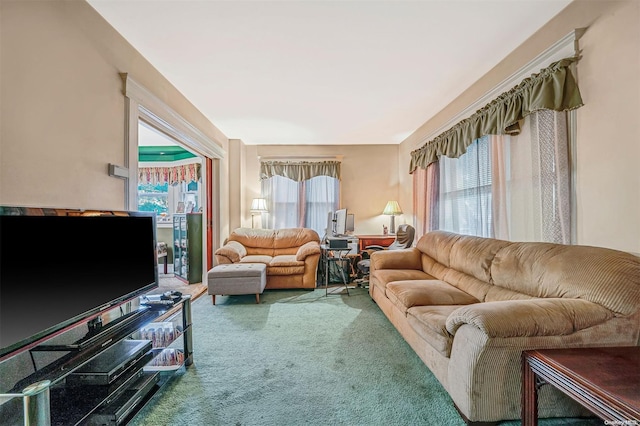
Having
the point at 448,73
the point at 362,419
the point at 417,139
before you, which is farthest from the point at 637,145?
the point at 417,139

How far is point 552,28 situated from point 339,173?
3585 mm

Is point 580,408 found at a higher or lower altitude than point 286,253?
lower

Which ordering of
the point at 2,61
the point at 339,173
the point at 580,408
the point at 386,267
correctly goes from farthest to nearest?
1. the point at 339,173
2. the point at 386,267
3. the point at 580,408
4. the point at 2,61

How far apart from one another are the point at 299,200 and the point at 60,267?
410 cm

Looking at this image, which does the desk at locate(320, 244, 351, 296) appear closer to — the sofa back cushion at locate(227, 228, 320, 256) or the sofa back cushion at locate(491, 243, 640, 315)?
the sofa back cushion at locate(227, 228, 320, 256)

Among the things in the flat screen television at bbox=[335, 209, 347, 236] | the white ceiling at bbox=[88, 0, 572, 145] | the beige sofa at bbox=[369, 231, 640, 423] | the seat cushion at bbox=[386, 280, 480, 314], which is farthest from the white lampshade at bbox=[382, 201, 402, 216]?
the beige sofa at bbox=[369, 231, 640, 423]

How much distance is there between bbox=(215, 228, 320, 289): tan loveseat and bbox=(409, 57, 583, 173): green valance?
2.36 meters

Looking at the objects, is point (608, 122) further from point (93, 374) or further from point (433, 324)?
point (93, 374)

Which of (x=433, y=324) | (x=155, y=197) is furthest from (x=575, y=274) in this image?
(x=155, y=197)

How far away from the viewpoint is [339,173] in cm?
521

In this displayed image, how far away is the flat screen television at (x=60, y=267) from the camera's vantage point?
41.3 inches

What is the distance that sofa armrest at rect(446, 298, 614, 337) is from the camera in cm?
130

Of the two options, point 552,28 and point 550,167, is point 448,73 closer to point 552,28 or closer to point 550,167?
point 552,28

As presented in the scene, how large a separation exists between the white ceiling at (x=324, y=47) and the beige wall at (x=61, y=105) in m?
0.27
